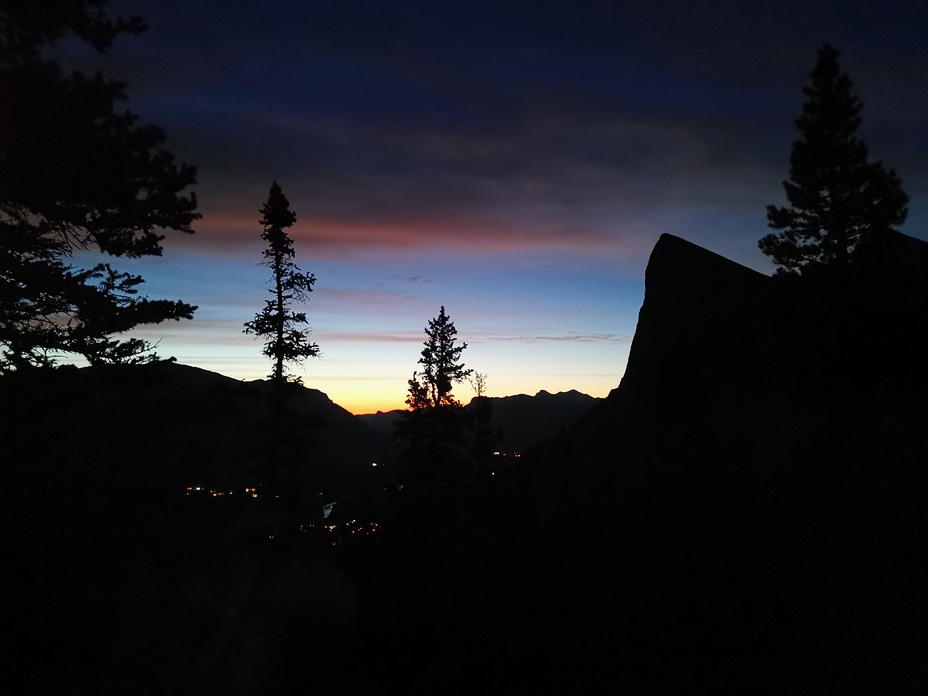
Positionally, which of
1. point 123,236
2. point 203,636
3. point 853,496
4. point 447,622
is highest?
point 123,236

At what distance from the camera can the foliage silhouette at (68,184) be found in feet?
28.8

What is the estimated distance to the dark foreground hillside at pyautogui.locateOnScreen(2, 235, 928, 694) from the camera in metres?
8.83

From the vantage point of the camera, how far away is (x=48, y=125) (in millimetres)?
8844

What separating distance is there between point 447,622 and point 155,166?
10.9 meters

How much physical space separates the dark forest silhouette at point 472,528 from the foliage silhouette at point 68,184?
0.15ft

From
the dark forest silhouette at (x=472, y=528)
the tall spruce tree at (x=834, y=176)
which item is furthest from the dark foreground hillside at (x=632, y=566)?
the tall spruce tree at (x=834, y=176)

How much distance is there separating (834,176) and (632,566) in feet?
67.4

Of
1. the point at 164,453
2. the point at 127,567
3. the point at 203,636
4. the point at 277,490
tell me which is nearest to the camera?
the point at 127,567

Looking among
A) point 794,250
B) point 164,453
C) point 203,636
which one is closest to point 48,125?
point 164,453

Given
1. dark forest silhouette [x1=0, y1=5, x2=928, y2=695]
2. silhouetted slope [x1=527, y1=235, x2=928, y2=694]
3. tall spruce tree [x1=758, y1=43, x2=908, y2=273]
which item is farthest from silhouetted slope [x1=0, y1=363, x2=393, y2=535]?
tall spruce tree [x1=758, y1=43, x2=908, y2=273]

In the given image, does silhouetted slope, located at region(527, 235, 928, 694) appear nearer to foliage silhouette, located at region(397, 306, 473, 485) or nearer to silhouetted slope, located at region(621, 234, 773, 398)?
silhouetted slope, located at region(621, 234, 773, 398)

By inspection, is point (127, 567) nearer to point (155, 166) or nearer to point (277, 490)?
point (155, 166)

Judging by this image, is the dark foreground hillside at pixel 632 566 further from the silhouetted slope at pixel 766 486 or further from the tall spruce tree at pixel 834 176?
the tall spruce tree at pixel 834 176

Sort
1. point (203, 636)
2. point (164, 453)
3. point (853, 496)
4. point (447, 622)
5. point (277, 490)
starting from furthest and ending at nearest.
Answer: point (277, 490)
point (853, 496)
point (447, 622)
point (164, 453)
point (203, 636)
